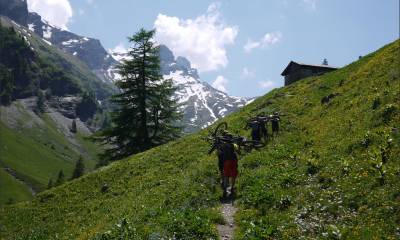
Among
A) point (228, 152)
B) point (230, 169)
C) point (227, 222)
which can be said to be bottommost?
point (227, 222)

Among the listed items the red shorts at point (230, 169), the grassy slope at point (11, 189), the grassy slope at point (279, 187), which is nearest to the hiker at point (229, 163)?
the red shorts at point (230, 169)

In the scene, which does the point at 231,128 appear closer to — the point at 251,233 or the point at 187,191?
the point at 187,191

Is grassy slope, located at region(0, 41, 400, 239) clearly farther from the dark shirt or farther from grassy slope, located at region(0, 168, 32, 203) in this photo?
grassy slope, located at region(0, 168, 32, 203)

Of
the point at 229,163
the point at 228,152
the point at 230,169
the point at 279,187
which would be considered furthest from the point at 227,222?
the point at 228,152

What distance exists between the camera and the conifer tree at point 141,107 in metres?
53.8

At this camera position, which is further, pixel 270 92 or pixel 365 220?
pixel 270 92

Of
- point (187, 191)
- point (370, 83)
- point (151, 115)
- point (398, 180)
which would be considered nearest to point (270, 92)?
point (151, 115)

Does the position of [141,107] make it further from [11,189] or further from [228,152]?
[11,189]

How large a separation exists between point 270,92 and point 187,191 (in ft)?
110

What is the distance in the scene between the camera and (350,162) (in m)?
19.0

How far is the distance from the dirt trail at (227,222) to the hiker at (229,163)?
1.16 meters

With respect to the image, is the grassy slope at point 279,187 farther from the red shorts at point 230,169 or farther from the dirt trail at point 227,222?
the red shorts at point 230,169

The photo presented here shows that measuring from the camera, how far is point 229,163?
20672 millimetres

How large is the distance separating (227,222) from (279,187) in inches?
125
